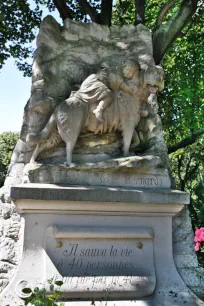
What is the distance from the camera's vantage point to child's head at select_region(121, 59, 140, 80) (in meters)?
5.36

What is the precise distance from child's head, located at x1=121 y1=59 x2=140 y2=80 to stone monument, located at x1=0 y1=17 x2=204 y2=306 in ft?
0.05

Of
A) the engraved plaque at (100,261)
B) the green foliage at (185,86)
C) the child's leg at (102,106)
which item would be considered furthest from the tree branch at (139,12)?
the engraved plaque at (100,261)

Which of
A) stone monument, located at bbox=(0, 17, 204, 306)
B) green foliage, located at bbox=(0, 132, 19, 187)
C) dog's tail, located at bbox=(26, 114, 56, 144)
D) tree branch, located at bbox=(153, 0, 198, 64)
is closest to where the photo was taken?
stone monument, located at bbox=(0, 17, 204, 306)

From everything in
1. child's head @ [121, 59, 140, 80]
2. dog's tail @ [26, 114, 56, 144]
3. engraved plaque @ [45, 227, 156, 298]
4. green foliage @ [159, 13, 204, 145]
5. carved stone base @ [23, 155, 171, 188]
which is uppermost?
green foliage @ [159, 13, 204, 145]

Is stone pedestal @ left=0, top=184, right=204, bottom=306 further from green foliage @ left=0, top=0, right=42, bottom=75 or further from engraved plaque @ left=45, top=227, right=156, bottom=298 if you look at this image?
green foliage @ left=0, top=0, right=42, bottom=75

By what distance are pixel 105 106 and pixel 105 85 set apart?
0.35 metres

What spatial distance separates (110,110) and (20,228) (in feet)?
6.85

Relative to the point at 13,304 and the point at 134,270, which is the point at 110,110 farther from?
the point at 13,304

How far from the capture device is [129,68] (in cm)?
536

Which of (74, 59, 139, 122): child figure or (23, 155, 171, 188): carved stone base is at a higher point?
(74, 59, 139, 122): child figure

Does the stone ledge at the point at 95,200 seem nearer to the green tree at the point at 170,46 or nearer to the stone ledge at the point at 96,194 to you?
the stone ledge at the point at 96,194

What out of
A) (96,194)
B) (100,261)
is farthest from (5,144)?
(100,261)

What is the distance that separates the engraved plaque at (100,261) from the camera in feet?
13.9

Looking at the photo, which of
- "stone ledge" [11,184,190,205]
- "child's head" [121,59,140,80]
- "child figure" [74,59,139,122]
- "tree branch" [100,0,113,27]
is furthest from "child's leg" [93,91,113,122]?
"tree branch" [100,0,113,27]
